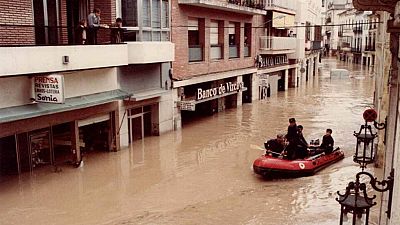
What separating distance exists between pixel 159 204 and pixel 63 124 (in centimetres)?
548

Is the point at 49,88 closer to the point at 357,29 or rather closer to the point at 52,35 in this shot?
the point at 52,35

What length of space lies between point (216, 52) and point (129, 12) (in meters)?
8.56

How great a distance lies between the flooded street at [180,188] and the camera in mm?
11016

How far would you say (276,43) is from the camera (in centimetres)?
3259

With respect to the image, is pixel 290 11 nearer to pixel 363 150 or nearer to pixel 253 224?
pixel 253 224

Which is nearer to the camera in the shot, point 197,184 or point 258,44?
point 197,184

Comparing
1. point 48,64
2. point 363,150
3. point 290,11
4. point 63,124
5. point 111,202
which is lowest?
point 111,202

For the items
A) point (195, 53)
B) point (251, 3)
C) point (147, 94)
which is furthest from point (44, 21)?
point (251, 3)

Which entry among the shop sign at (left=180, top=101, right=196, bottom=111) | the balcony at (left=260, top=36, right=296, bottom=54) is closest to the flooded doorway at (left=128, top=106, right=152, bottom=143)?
the shop sign at (left=180, top=101, right=196, bottom=111)

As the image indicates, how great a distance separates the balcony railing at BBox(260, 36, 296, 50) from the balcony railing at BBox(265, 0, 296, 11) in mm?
2208

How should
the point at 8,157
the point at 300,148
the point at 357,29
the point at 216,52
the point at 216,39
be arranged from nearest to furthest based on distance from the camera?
the point at 300,148 → the point at 8,157 → the point at 216,52 → the point at 216,39 → the point at 357,29

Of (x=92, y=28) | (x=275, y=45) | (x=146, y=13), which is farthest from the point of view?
(x=275, y=45)

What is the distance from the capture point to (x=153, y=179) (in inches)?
559

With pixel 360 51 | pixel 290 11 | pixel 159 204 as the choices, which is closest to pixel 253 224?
pixel 159 204
